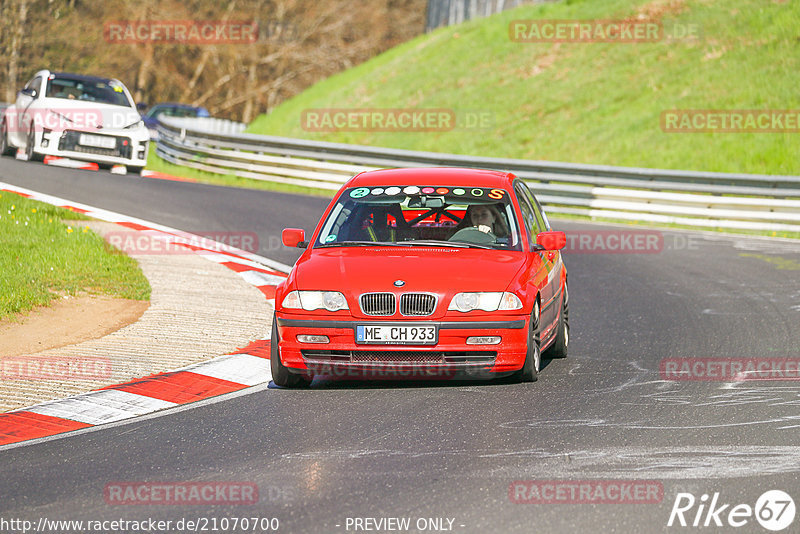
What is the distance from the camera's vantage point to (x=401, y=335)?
7.71 metres

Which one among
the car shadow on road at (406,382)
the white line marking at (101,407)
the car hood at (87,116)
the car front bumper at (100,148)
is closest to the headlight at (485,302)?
the car shadow on road at (406,382)

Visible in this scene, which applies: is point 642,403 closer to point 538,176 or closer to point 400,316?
point 400,316

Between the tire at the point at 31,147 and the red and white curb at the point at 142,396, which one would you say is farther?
the tire at the point at 31,147

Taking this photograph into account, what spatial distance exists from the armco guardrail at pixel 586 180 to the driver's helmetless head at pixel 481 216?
12350 millimetres

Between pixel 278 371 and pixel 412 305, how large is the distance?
1066 mm

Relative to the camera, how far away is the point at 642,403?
25.1 feet

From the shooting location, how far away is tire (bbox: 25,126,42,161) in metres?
22.9

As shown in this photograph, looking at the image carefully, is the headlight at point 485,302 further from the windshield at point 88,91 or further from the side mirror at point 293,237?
the windshield at point 88,91

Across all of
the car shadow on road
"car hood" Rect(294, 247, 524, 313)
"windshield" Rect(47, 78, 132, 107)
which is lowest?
the car shadow on road

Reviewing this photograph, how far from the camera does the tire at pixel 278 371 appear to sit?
805 cm

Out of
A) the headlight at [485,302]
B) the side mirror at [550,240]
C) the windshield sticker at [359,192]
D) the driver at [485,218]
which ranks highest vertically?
the windshield sticker at [359,192]

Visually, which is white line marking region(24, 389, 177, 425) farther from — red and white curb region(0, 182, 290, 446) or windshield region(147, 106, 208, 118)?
windshield region(147, 106, 208, 118)

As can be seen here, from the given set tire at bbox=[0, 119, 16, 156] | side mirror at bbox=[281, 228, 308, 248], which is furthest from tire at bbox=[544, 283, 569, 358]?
tire at bbox=[0, 119, 16, 156]

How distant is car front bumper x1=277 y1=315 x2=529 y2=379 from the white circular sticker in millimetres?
2598
